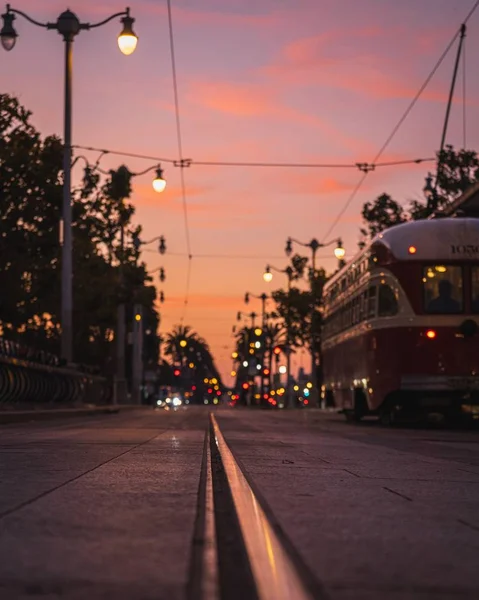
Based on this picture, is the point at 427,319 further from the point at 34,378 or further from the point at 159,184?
the point at 159,184

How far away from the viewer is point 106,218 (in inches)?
1943

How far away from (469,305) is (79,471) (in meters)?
15.5

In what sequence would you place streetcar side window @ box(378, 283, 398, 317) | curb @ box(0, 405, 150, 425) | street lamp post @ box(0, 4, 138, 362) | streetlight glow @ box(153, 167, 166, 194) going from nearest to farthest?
1. streetcar side window @ box(378, 283, 398, 317)
2. curb @ box(0, 405, 150, 425)
3. street lamp post @ box(0, 4, 138, 362)
4. streetlight glow @ box(153, 167, 166, 194)

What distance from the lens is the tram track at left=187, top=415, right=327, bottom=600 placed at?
4.54m

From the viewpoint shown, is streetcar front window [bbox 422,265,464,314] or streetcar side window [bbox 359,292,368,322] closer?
streetcar front window [bbox 422,265,464,314]

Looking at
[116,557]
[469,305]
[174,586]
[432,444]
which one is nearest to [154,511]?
[116,557]

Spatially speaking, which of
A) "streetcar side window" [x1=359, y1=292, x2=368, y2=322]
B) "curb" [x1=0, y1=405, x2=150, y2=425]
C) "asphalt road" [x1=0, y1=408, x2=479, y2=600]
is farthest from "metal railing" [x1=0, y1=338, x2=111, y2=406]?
"asphalt road" [x1=0, y1=408, x2=479, y2=600]

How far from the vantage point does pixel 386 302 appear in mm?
25297

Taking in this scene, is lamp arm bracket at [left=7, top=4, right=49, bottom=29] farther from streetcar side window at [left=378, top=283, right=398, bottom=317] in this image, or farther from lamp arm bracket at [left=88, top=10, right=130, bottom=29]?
streetcar side window at [left=378, top=283, right=398, bottom=317]

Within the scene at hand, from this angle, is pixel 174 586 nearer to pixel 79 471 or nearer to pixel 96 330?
pixel 79 471

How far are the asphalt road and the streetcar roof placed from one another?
460 inches

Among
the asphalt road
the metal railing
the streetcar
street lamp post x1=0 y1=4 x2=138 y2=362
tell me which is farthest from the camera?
street lamp post x1=0 y1=4 x2=138 y2=362

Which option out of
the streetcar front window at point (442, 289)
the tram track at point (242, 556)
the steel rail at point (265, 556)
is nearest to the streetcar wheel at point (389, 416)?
the streetcar front window at point (442, 289)

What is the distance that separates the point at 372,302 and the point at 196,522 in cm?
1977
